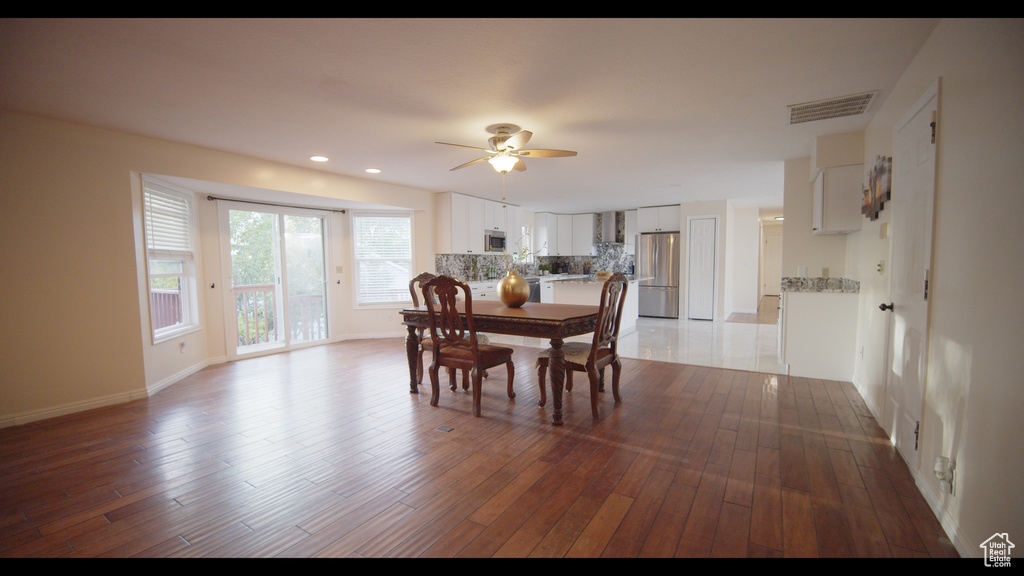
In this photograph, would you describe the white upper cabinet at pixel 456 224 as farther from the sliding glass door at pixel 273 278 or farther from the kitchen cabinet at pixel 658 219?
the kitchen cabinet at pixel 658 219

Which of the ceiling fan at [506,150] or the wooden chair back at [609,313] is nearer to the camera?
the wooden chair back at [609,313]

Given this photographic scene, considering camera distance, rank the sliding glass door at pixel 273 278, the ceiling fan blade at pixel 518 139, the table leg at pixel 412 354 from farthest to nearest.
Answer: the sliding glass door at pixel 273 278, the table leg at pixel 412 354, the ceiling fan blade at pixel 518 139

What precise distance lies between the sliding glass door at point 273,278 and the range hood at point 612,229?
18.6ft

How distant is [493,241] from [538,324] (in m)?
4.67

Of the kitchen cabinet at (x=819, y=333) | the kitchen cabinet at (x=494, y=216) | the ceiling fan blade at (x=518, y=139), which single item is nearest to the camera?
the ceiling fan blade at (x=518, y=139)

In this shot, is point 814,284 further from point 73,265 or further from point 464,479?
point 73,265

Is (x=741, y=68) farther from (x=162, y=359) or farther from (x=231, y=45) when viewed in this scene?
(x=162, y=359)

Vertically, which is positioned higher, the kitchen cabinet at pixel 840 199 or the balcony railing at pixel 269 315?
the kitchen cabinet at pixel 840 199

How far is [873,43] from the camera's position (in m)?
2.08

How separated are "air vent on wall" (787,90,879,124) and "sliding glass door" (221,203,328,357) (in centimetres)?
563

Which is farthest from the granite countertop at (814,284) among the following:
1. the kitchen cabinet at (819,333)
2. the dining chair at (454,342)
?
the dining chair at (454,342)

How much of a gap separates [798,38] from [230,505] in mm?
3503

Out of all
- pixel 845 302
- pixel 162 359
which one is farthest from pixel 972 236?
pixel 162 359

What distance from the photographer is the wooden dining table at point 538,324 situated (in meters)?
2.87
